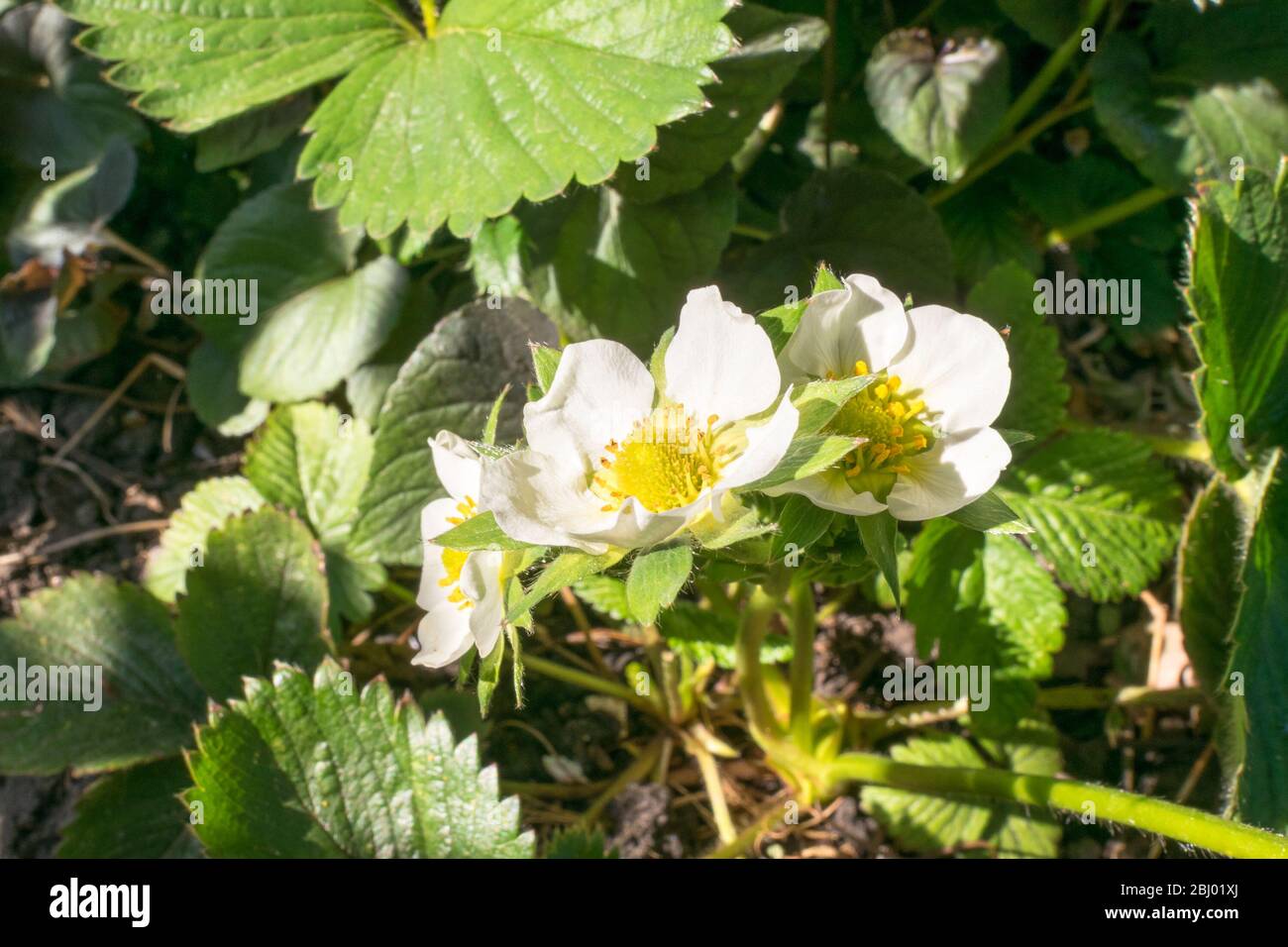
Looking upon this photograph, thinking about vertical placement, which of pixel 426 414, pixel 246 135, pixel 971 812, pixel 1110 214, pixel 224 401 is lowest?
pixel 971 812

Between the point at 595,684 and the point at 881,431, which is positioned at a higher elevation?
the point at 881,431

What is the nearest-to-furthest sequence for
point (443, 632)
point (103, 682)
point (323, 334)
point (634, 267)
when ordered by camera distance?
point (443, 632)
point (634, 267)
point (103, 682)
point (323, 334)

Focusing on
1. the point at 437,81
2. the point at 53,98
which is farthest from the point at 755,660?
the point at 53,98

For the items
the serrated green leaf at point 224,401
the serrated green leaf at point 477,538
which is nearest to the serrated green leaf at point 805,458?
the serrated green leaf at point 477,538

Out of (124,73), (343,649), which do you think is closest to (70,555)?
(343,649)

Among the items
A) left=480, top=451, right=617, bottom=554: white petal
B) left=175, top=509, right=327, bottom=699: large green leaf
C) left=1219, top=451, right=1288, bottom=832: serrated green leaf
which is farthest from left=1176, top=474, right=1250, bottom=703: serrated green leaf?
left=175, top=509, right=327, bottom=699: large green leaf

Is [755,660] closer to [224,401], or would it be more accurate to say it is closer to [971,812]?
[971,812]
